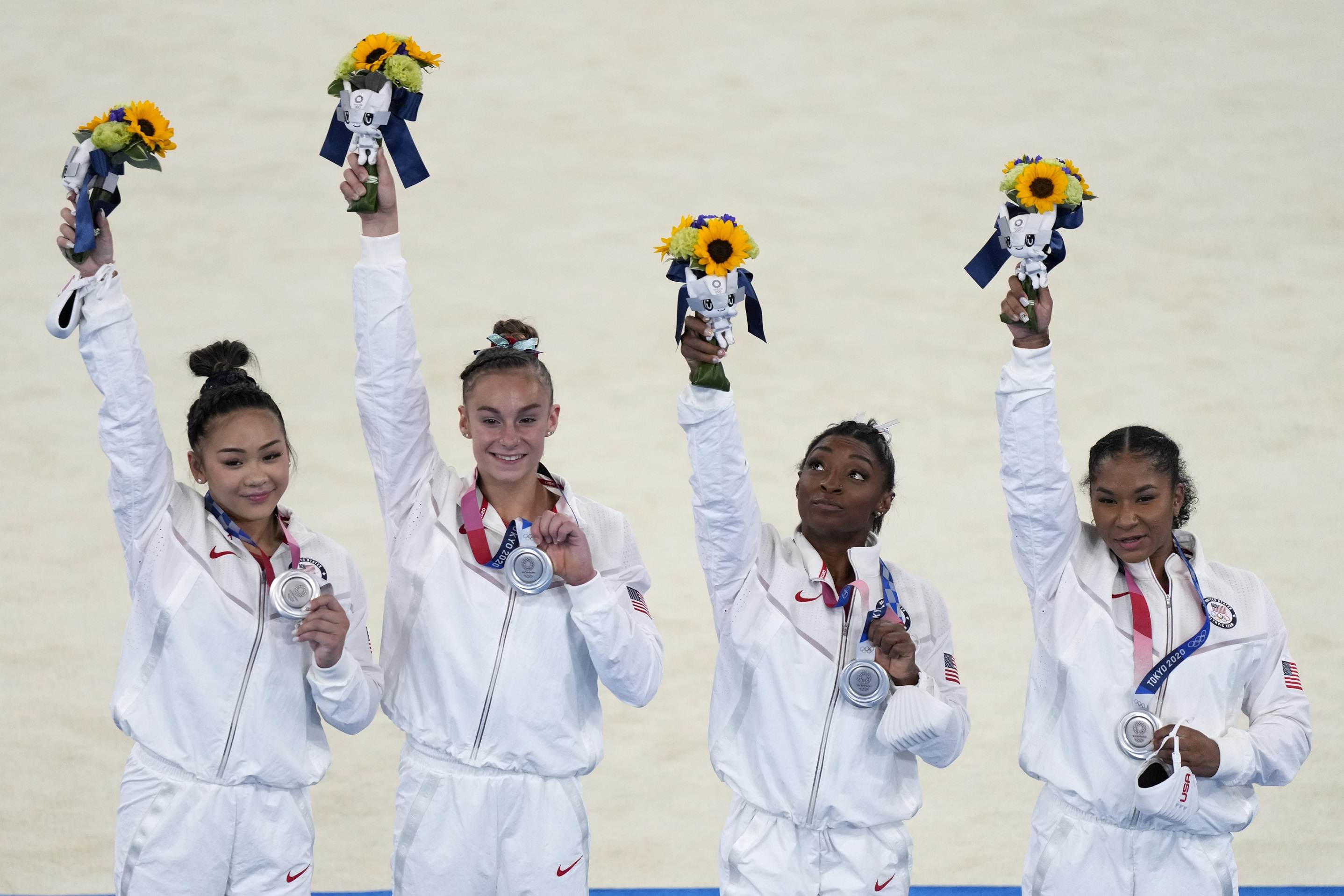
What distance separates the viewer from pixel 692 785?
5098 mm

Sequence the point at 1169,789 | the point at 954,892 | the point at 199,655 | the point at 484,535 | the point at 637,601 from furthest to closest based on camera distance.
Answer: the point at 954,892, the point at 637,601, the point at 484,535, the point at 199,655, the point at 1169,789

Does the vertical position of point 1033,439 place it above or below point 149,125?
below

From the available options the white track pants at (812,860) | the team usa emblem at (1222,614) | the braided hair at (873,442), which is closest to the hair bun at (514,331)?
the braided hair at (873,442)

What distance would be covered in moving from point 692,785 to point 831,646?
6.79ft

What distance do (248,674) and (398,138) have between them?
1.12 metres

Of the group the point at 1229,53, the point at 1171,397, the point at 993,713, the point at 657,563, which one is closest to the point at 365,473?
the point at 657,563

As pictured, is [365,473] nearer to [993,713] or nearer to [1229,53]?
[993,713]

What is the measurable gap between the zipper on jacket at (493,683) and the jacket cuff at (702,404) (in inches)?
21.2

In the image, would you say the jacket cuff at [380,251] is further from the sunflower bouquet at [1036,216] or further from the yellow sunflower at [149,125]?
the sunflower bouquet at [1036,216]

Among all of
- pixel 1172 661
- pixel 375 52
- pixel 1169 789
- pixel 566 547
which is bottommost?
pixel 1169 789

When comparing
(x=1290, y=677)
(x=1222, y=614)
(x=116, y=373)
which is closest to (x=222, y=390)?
(x=116, y=373)

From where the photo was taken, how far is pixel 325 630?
2.98 meters

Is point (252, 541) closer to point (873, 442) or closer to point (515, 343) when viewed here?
point (515, 343)

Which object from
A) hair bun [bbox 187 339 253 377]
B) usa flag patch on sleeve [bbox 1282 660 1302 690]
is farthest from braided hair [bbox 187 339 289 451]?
usa flag patch on sleeve [bbox 1282 660 1302 690]
